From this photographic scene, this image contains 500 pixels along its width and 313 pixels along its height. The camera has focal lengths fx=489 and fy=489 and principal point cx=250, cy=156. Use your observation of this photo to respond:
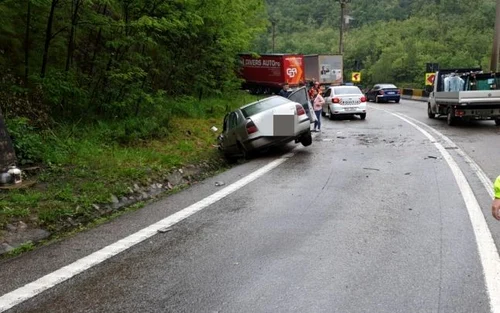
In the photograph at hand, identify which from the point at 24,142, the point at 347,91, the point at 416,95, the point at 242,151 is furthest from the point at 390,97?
the point at 24,142

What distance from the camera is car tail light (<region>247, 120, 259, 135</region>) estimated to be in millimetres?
→ 12188

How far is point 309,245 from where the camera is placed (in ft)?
17.8

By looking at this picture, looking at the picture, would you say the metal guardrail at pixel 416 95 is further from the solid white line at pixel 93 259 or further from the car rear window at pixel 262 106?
the solid white line at pixel 93 259

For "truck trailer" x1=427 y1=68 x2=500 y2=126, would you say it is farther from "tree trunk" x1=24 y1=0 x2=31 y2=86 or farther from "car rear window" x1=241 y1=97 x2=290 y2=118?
"tree trunk" x1=24 y1=0 x2=31 y2=86

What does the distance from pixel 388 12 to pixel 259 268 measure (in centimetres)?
13370

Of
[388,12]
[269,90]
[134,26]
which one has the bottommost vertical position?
[269,90]

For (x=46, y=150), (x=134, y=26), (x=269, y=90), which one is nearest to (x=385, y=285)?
(x=46, y=150)

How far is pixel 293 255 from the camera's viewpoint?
5.11m

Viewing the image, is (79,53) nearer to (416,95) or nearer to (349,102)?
(349,102)

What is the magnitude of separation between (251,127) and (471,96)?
9.31m

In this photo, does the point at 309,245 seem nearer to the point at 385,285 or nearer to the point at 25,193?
the point at 385,285

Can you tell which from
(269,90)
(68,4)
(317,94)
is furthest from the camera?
(269,90)

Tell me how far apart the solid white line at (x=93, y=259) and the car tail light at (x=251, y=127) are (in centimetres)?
405

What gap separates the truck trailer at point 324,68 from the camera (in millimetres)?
40938
